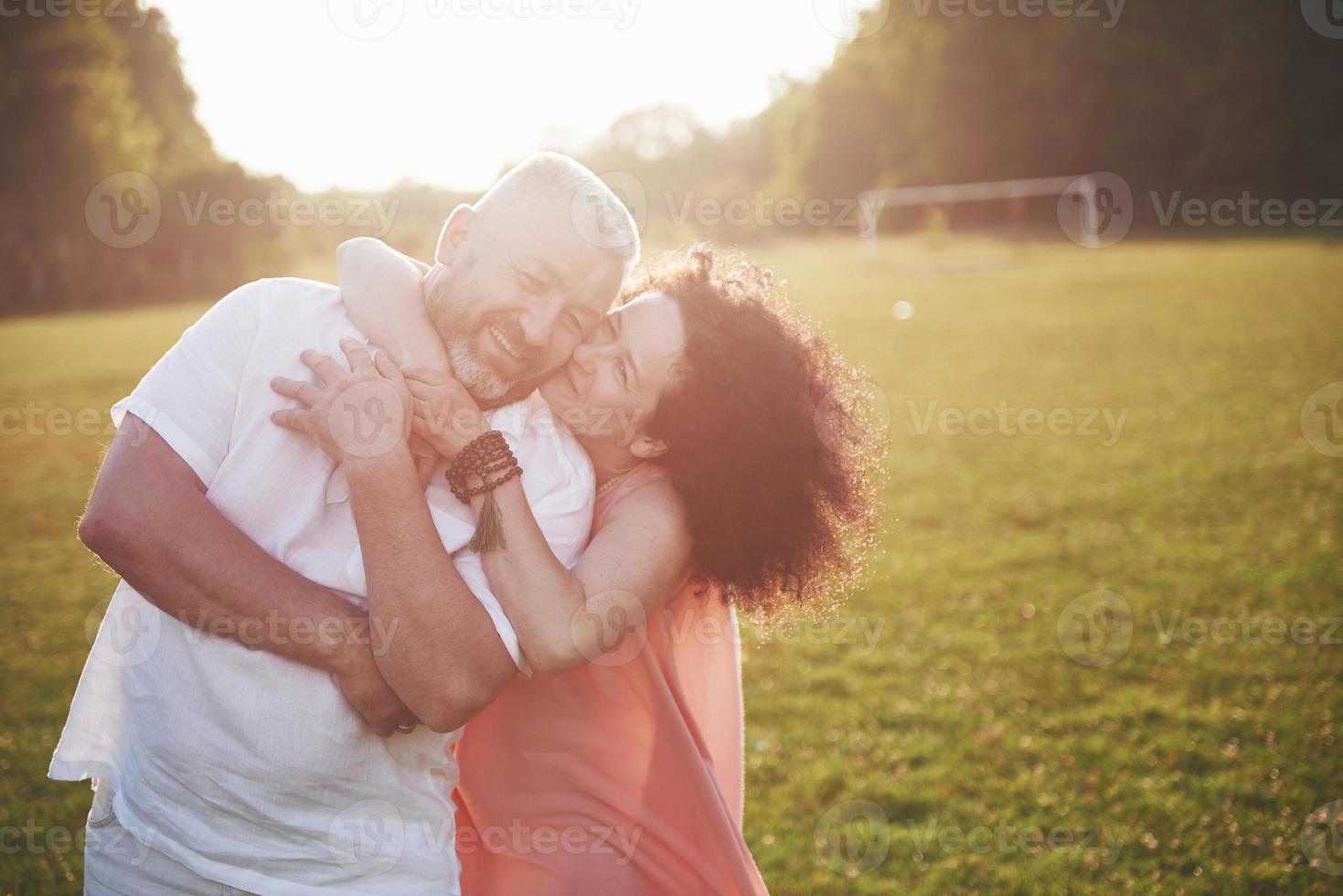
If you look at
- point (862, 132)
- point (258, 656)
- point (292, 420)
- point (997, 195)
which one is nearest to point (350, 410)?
point (292, 420)

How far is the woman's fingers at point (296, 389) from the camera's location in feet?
5.89

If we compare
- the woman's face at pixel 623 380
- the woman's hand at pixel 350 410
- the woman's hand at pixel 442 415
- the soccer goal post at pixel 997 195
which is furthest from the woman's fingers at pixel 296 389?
the soccer goal post at pixel 997 195

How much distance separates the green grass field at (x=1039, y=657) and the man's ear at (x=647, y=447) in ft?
Answer: 7.31

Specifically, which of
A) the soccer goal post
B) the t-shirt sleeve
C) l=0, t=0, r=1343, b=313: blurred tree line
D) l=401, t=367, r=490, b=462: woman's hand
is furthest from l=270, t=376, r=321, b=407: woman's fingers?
the soccer goal post

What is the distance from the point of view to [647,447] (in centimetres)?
231

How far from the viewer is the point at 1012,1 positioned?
4391 cm

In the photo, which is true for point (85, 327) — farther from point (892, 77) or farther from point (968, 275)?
point (892, 77)

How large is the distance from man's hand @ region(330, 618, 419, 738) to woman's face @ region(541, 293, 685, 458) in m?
0.76

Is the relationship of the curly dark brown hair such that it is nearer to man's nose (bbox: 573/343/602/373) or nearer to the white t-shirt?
man's nose (bbox: 573/343/602/373)

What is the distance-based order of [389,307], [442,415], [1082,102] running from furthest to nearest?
[1082,102] < [389,307] < [442,415]

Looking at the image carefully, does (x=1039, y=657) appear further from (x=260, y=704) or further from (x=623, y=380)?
(x=260, y=704)

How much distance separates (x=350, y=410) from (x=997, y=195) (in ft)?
120

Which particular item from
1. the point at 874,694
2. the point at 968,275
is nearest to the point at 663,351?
the point at 874,694

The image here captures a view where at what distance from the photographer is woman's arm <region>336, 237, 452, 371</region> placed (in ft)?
6.54
